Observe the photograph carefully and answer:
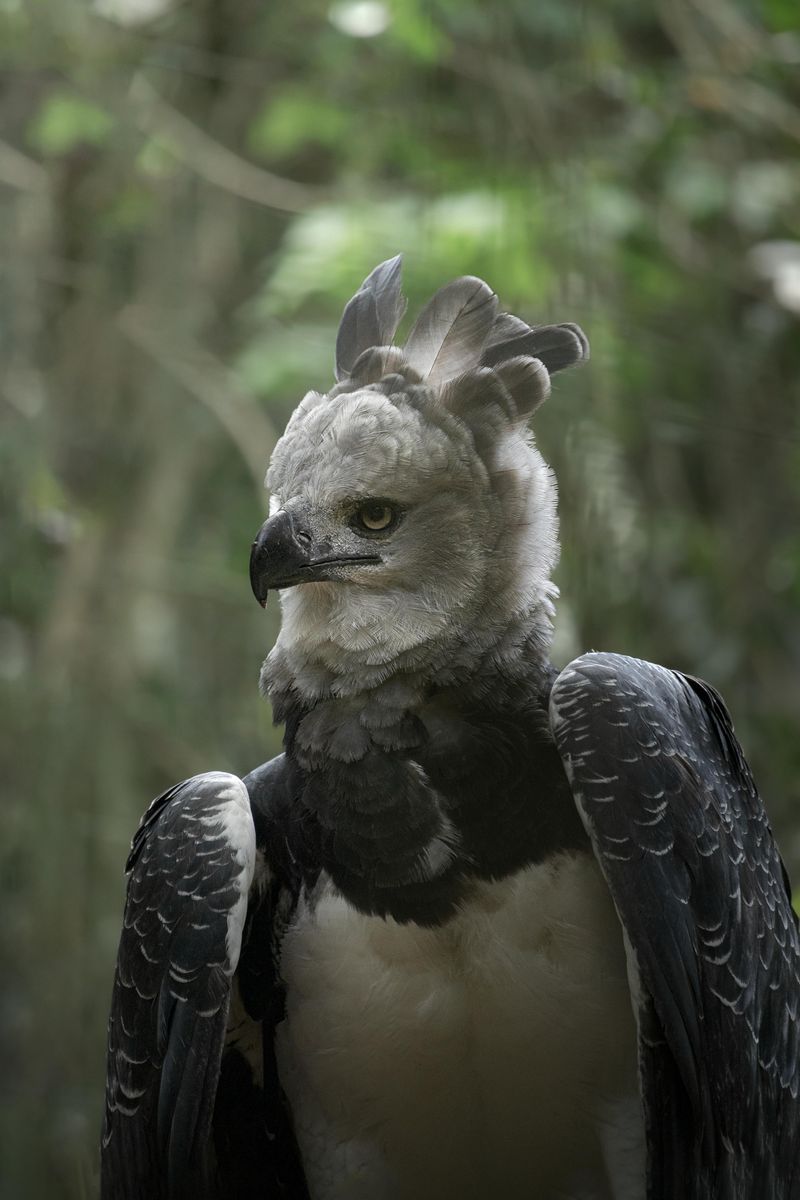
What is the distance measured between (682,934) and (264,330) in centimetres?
298

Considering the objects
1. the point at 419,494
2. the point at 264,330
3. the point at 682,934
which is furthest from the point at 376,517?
the point at 264,330

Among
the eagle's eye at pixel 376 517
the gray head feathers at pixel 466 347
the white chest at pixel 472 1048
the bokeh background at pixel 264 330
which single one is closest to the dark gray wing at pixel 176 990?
the white chest at pixel 472 1048

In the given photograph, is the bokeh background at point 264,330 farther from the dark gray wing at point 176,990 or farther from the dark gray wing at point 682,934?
the dark gray wing at point 176,990

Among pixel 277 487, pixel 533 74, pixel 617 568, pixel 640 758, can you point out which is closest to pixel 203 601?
pixel 617 568

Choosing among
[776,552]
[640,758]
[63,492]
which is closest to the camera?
[640,758]

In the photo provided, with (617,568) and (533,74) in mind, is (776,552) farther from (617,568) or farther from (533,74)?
(533,74)

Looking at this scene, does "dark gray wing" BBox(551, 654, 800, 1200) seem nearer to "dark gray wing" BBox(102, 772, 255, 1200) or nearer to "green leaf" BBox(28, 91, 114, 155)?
"dark gray wing" BBox(102, 772, 255, 1200)

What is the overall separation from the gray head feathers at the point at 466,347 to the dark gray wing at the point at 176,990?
2.20 ft

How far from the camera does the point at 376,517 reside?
2.00 metres

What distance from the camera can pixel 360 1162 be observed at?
208 cm

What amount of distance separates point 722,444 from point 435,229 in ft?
3.81

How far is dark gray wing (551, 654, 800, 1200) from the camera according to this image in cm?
181

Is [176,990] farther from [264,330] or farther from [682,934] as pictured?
[264,330]

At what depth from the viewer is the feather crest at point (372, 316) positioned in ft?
6.88
